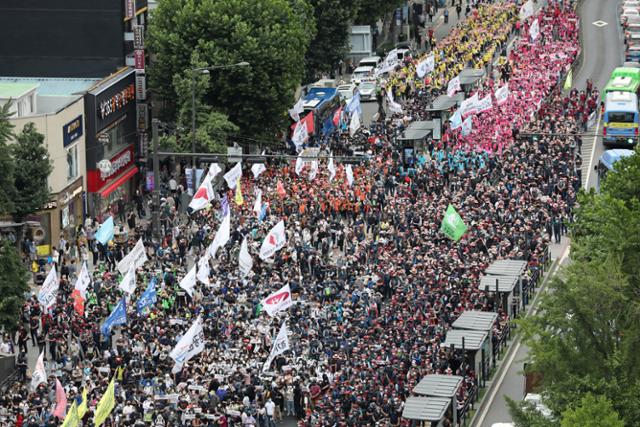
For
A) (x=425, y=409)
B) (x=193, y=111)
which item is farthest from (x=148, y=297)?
Result: (x=193, y=111)

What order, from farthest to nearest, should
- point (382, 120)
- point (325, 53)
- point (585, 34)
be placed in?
point (585, 34) → point (325, 53) → point (382, 120)

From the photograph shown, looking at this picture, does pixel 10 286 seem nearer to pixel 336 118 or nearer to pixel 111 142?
pixel 111 142

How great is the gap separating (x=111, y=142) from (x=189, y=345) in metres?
31.3

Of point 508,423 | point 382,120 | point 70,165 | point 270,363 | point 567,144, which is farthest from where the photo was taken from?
point 382,120

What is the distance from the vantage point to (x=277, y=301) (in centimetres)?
6800

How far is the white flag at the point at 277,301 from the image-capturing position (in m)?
67.9

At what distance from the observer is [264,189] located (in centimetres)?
8981

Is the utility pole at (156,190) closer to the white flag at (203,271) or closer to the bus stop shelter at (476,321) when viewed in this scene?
the white flag at (203,271)

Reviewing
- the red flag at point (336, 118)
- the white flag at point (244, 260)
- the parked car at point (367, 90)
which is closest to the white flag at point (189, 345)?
the white flag at point (244, 260)

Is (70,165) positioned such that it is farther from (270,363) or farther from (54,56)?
(270,363)

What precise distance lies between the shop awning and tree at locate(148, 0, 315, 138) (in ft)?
16.1

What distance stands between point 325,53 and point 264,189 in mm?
29804

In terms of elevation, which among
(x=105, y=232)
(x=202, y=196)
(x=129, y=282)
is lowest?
(x=129, y=282)

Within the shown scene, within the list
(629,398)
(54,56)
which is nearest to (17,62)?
(54,56)
